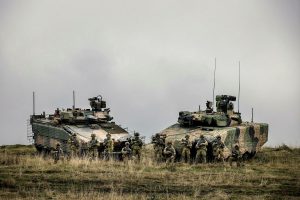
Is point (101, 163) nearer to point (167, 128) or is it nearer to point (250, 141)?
point (167, 128)

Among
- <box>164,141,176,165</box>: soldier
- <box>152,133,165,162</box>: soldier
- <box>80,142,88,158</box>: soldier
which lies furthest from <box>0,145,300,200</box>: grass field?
<box>80,142,88,158</box>: soldier

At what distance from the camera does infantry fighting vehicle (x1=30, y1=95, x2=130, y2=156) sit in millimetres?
27047

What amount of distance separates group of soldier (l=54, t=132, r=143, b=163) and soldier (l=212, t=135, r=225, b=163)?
3.33 meters

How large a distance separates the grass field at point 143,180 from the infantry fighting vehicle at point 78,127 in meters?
2.97

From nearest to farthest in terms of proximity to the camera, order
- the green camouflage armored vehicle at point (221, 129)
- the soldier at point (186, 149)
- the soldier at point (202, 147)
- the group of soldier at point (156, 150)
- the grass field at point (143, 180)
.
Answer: the grass field at point (143, 180) < the soldier at point (202, 147) < the group of soldier at point (156, 150) < the soldier at point (186, 149) < the green camouflage armored vehicle at point (221, 129)

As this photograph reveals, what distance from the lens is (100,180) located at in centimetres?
1877

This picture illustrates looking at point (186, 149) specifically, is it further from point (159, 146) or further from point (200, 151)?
point (159, 146)

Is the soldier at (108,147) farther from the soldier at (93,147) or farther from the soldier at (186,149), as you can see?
the soldier at (186,149)

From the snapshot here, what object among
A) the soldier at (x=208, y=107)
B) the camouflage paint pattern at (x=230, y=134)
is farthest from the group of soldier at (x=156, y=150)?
the soldier at (x=208, y=107)

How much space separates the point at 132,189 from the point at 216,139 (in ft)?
26.2

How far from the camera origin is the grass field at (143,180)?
1594 centimetres

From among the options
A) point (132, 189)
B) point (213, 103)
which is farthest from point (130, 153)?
point (132, 189)

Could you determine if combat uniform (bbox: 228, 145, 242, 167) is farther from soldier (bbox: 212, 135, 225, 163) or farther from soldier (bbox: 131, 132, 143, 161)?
soldier (bbox: 131, 132, 143, 161)

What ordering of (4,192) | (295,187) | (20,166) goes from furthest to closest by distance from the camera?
(20,166)
(295,187)
(4,192)
